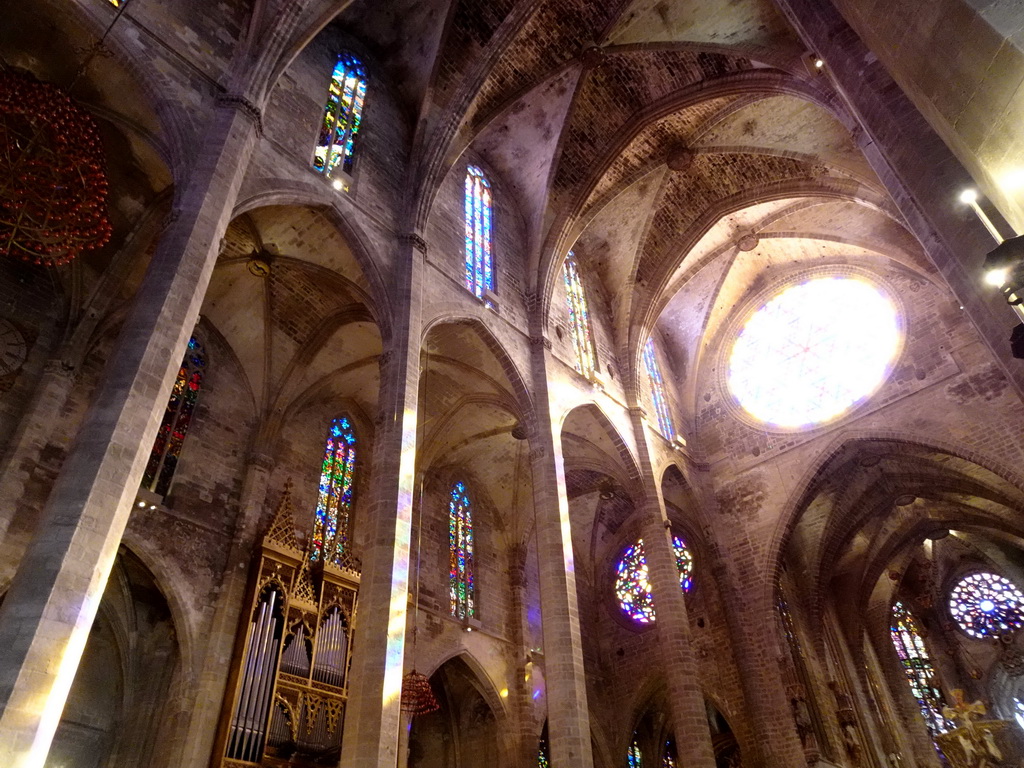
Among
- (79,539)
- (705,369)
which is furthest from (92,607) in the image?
(705,369)

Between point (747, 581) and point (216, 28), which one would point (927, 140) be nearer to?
point (216, 28)

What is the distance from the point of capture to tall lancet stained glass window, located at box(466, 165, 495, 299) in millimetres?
13055

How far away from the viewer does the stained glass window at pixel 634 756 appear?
16.9 meters

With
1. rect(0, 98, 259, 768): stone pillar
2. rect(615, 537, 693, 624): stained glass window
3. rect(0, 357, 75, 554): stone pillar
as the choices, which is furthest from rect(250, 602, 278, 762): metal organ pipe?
rect(615, 537, 693, 624): stained glass window

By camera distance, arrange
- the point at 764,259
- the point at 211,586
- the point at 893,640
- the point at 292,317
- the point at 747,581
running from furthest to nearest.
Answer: the point at 893,640 → the point at 764,259 → the point at 747,581 → the point at 292,317 → the point at 211,586

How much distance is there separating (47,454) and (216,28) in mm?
6157

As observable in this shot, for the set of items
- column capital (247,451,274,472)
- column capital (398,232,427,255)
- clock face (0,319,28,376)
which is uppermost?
column capital (398,232,427,255)

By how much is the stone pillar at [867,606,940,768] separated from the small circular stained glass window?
11.1 ft

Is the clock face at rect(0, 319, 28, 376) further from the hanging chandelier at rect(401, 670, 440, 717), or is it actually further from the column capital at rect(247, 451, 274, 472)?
the hanging chandelier at rect(401, 670, 440, 717)

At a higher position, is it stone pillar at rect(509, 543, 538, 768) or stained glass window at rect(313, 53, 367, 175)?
stained glass window at rect(313, 53, 367, 175)

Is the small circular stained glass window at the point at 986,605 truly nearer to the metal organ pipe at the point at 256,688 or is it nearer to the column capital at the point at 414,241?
the column capital at the point at 414,241

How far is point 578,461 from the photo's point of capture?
1689cm

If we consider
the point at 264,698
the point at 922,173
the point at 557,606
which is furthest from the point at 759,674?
the point at 922,173

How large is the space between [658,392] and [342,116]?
10136 millimetres
